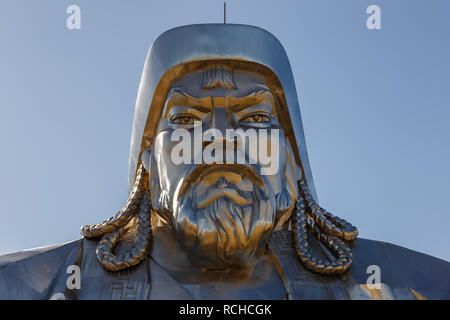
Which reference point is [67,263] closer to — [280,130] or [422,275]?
[280,130]

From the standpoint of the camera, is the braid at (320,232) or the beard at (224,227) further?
the braid at (320,232)

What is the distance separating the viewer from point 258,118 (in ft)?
13.0

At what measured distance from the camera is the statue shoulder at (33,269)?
356 cm

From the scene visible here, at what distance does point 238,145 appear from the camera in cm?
371

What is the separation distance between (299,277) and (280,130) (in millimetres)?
982

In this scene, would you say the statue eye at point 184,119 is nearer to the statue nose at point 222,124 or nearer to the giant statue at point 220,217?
the giant statue at point 220,217

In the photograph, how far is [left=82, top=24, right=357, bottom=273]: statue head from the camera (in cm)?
360

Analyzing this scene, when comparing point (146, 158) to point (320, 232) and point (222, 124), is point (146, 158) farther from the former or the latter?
point (320, 232)

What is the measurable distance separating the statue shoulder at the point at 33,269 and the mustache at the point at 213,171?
929mm

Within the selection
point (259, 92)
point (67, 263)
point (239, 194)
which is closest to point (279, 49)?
point (259, 92)

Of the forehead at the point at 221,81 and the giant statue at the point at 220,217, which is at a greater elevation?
the forehead at the point at 221,81

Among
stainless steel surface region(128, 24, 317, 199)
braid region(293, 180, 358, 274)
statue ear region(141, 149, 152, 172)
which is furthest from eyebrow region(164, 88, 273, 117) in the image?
braid region(293, 180, 358, 274)

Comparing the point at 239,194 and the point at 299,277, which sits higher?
the point at 239,194

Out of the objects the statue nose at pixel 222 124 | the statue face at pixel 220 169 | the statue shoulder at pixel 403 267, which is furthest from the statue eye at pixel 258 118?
the statue shoulder at pixel 403 267
